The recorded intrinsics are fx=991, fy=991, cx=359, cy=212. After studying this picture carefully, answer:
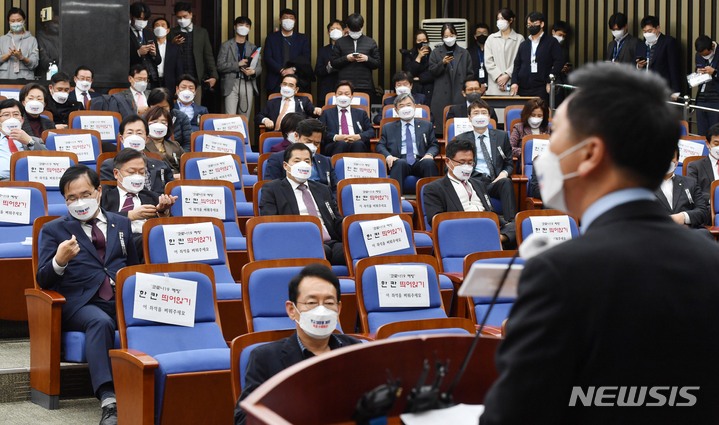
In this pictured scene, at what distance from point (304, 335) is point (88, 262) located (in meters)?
1.51

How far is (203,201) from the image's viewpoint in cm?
516

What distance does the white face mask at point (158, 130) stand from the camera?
6.59 meters

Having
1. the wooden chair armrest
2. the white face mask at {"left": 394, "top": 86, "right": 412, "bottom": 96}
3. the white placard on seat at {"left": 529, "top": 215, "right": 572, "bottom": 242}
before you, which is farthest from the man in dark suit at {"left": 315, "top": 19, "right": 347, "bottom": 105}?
the wooden chair armrest

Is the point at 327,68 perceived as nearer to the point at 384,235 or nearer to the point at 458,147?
the point at 458,147

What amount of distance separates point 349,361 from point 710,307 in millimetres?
473

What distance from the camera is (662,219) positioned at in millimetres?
1240

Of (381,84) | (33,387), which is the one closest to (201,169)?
(33,387)

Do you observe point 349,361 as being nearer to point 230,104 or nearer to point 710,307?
point 710,307

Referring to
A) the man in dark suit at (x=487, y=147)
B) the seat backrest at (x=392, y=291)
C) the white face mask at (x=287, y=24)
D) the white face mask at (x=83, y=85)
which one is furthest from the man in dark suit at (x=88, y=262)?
the white face mask at (x=287, y=24)

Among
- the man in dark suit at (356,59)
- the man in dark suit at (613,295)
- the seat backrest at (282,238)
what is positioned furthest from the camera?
the man in dark suit at (356,59)

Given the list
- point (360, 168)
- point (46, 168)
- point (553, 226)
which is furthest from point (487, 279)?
point (360, 168)

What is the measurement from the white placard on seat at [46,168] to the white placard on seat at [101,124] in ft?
4.19

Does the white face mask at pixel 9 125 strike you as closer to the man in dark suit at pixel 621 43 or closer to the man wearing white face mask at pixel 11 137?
the man wearing white face mask at pixel 11 137

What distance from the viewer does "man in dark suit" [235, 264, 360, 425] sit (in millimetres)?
2912
